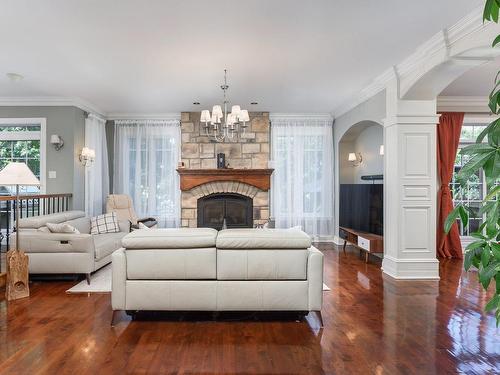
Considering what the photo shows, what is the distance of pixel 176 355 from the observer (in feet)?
7.18

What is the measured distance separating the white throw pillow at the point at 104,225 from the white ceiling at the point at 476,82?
17.9ft

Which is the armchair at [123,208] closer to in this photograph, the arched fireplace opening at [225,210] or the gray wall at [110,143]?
the gray wall at [110,143]

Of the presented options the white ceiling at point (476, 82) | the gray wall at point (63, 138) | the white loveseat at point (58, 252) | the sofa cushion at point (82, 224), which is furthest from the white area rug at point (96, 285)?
the white ceiling at point (476, 82)

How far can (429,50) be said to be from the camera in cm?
342

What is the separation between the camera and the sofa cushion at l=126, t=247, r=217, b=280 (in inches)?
103

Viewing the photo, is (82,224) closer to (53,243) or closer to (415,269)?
(53,243)

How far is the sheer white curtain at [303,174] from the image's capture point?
668cm

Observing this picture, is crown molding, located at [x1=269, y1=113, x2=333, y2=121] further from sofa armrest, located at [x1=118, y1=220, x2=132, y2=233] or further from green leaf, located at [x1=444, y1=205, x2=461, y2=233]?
green leaf, located at [x1=444, y1=205, x2=461, y2=233]

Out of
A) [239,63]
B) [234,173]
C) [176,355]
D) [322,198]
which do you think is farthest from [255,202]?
[176,355]

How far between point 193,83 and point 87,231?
2739 mm

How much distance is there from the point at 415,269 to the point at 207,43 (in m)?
3.68

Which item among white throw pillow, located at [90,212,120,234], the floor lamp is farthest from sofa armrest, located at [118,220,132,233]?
the floor lamp

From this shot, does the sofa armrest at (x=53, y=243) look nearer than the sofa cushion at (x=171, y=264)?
No

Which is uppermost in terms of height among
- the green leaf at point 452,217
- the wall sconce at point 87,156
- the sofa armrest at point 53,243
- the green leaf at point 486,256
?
the wall sconce at point 87,156
